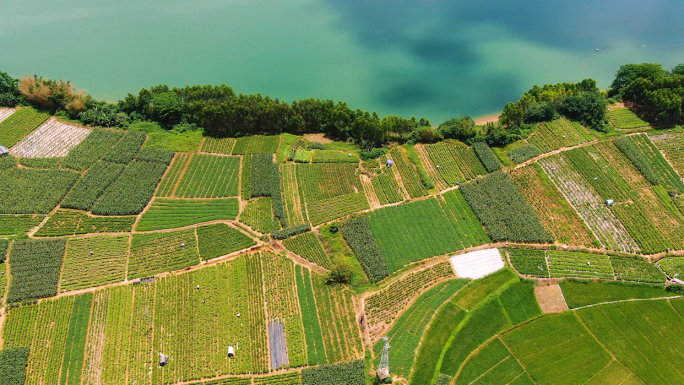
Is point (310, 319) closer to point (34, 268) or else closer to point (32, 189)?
point (34, 268)

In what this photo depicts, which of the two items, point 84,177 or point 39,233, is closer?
point 39,233

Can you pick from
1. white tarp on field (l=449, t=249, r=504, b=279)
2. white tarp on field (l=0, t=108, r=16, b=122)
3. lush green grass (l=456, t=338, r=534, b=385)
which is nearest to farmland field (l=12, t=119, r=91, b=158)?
white tarp on field (l=0, t=108, r=16, b=122)

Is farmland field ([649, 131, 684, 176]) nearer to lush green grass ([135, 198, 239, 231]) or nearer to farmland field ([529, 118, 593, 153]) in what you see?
farmland field ([529, 118, 593, 153])

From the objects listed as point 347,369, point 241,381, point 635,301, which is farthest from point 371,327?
point 635,301

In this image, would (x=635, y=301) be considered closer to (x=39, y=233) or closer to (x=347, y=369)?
(x=347, y=369)

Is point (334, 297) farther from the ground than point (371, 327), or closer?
farther from the ground

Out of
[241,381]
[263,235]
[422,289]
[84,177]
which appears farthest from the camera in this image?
[84,177]

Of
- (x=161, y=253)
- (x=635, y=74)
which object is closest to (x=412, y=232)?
(x=161, y=253)
